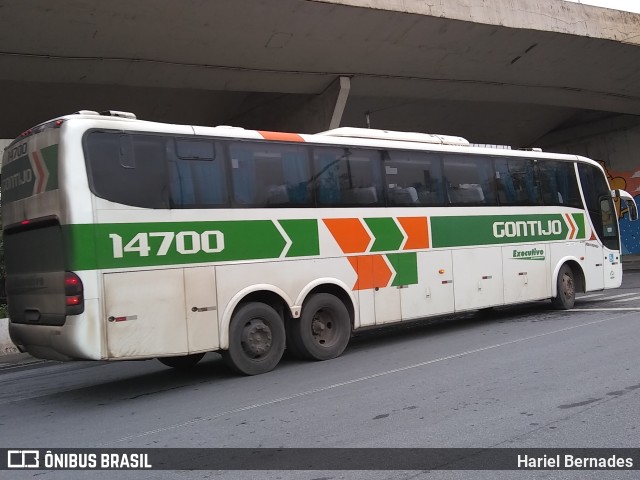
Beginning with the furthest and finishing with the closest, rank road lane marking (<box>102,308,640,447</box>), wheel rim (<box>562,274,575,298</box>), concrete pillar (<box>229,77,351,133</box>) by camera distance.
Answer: concrete pillar (<box>229,77,351,133</box>) → wheel rim (<box>562,274,575,298</box>) → road lane marking (<box>102,308,640,447</box>)

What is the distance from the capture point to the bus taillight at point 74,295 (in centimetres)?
688

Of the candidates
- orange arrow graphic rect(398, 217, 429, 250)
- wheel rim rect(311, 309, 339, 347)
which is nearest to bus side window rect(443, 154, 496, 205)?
orange arrow graphic rect(398, 217, 429, 250)

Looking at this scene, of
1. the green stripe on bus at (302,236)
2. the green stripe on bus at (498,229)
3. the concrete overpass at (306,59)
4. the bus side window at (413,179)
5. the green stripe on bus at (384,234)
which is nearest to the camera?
the green stripe on bus at (302,236)

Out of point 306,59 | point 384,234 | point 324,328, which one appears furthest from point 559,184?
point 306,59

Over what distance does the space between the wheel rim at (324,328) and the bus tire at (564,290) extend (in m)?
6.03

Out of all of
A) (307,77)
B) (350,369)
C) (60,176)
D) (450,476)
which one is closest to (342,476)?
(450,476)

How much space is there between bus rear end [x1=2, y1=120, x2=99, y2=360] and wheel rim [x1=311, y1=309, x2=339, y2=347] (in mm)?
3317

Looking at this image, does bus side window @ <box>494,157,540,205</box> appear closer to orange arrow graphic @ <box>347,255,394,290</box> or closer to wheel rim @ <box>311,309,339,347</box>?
orange arrow graphic @ <box>347,255,394,290</box>

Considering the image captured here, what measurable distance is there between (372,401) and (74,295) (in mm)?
3430

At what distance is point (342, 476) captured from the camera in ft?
14.4

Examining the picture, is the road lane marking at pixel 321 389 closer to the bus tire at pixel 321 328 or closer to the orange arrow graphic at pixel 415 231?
the bus tire at pixel 321 328

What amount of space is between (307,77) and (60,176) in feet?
37.5

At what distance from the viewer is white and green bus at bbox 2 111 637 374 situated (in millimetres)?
7113

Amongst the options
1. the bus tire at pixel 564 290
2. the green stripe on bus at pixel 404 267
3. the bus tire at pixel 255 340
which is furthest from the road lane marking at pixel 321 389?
the bus tire at pixel 564 290
